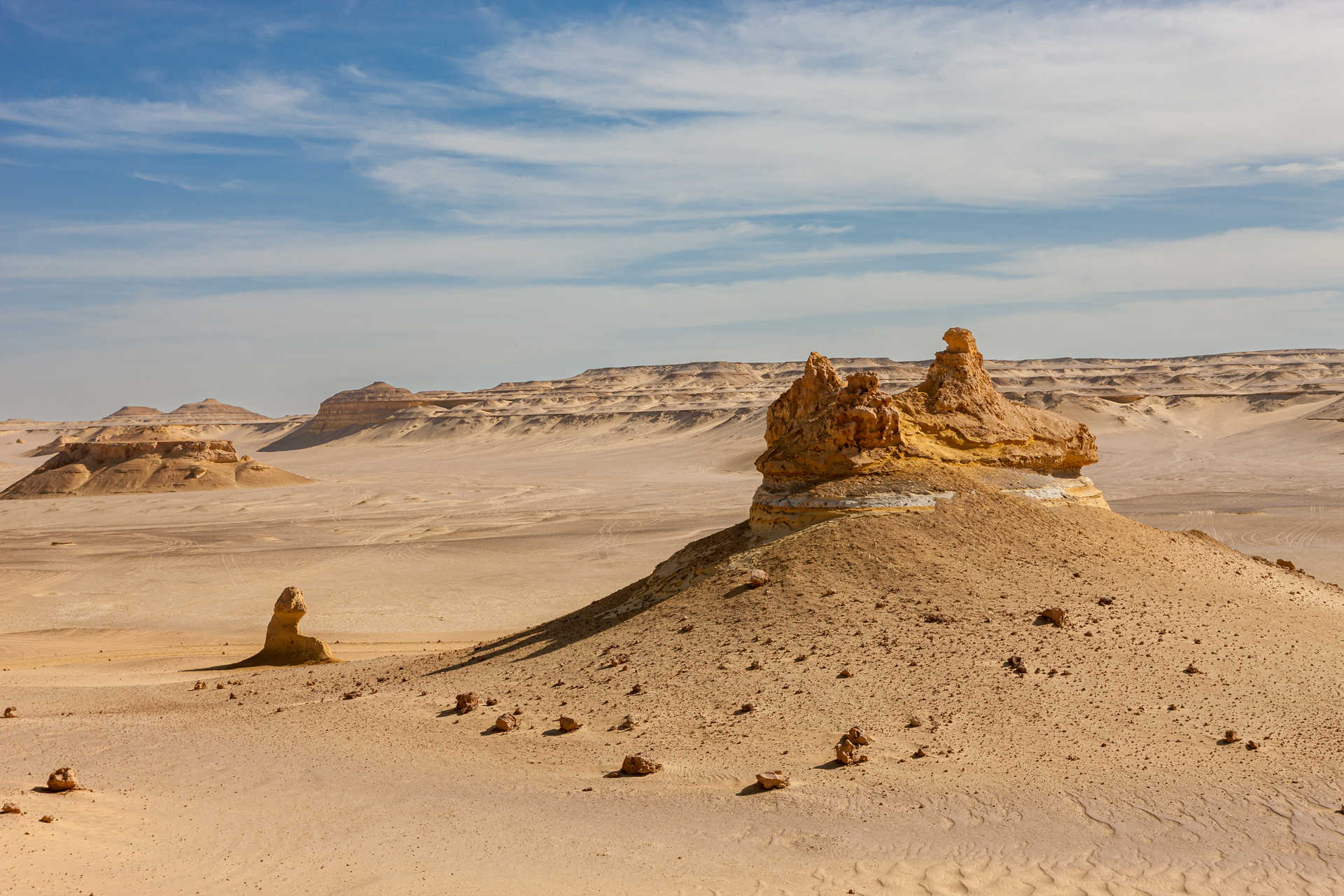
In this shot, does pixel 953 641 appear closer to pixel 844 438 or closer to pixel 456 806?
pixel 844 438

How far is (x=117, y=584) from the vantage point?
2492cm

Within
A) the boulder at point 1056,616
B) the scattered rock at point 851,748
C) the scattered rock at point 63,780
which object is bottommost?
the scattered rock at point 851,748

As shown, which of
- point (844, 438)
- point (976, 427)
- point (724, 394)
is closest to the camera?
point (844, 438)

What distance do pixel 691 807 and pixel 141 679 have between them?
9.98 meters

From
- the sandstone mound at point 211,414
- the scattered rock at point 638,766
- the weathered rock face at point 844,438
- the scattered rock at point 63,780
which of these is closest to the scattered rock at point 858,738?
the scattered rock at point 638,766

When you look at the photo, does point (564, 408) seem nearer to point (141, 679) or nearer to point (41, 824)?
point (141, 679)

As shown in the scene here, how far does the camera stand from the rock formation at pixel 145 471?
51344 mm

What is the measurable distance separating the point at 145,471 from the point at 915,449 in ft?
169

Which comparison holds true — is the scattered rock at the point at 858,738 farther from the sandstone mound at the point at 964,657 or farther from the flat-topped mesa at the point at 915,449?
the flat-topped mesa at the point at 915,449

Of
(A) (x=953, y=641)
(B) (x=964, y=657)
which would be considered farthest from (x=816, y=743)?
(A) (x=953, y=641)

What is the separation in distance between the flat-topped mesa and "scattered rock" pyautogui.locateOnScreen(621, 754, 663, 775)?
431 cm

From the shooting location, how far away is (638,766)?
282 inches

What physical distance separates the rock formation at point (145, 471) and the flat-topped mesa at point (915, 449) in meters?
46.6

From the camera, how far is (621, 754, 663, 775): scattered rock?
23.5 feet
